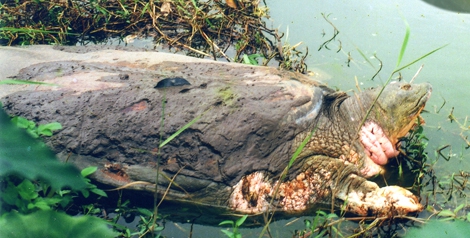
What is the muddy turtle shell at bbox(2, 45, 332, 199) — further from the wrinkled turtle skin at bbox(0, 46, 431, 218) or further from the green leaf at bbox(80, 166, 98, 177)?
the green leaf at bbox(80, 166, 98, 177)

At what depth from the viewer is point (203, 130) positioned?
257 centimetres

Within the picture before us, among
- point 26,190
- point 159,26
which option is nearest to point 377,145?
point 26,190

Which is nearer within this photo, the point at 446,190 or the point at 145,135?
the point at 145,135

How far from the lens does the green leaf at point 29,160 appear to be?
86 centimetres

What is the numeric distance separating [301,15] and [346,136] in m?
2.24

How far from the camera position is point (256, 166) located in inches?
106

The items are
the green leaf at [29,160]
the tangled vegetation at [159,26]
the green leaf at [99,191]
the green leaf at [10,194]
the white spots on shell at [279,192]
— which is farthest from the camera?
the tangled vegetation at [159,26]

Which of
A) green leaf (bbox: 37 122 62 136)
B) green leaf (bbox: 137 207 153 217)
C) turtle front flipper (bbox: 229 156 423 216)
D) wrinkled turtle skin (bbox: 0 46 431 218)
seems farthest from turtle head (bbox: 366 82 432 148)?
green leaf (bbox: 37 122 62 136)

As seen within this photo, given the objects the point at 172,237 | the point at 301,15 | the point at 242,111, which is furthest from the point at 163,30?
the point at 172,237

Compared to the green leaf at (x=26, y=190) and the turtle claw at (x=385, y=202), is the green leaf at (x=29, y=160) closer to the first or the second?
the green leaf at (x=26, y=190)

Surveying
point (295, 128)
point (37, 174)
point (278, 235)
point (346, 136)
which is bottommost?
point (278, 235)

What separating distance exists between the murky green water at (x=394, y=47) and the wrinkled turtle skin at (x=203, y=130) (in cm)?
83

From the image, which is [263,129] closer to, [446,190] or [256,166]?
[256,166]

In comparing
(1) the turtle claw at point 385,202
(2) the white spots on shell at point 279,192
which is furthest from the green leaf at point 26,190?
(1) the turtle claw at point 385,202
